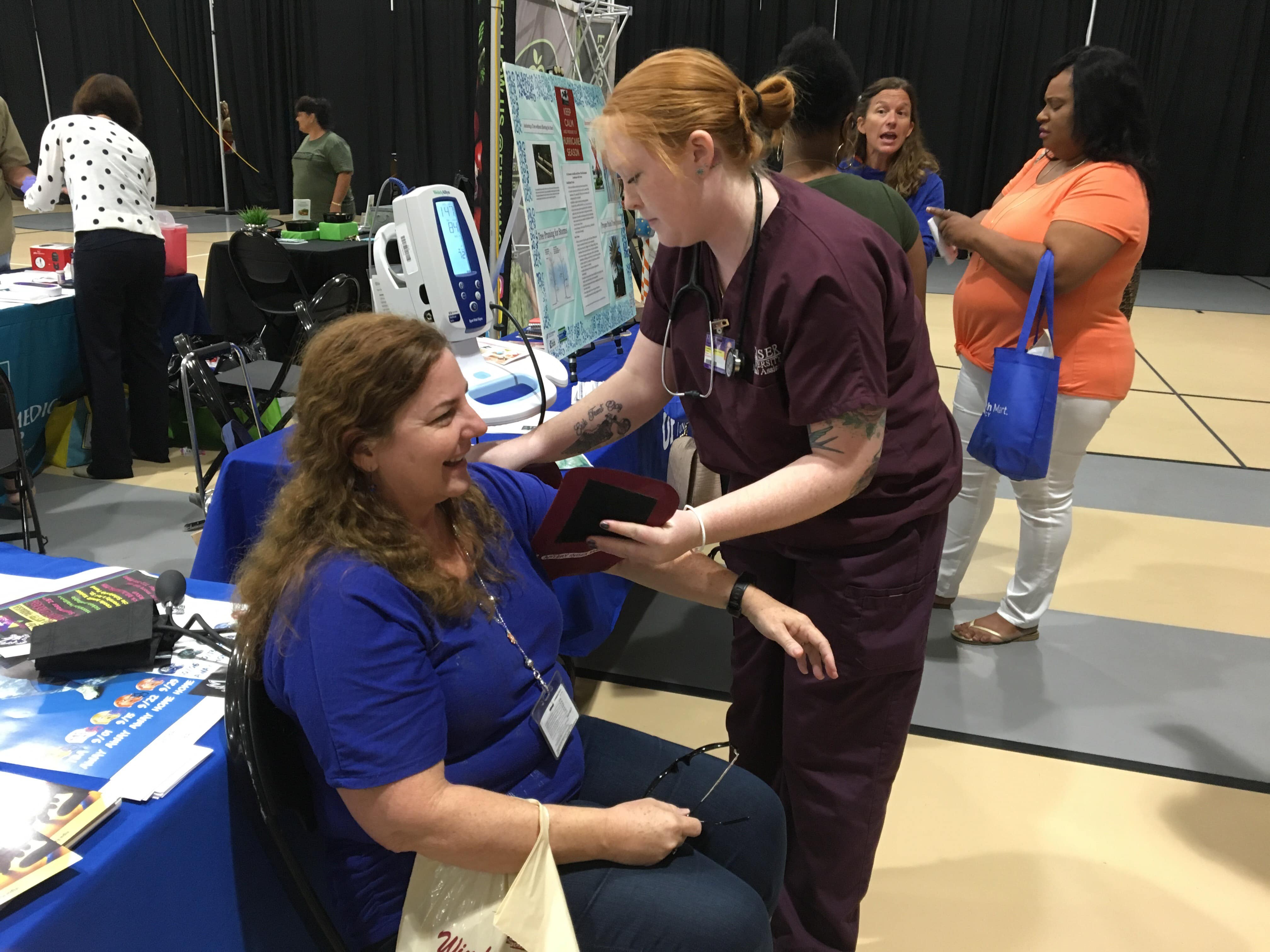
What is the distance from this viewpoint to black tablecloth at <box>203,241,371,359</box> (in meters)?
4.39

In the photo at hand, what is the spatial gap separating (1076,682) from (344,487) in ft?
7.27

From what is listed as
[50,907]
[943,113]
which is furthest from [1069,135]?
[943,113]

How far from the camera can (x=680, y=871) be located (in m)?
1.11

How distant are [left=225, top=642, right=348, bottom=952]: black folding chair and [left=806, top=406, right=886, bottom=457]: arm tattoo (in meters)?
0.71

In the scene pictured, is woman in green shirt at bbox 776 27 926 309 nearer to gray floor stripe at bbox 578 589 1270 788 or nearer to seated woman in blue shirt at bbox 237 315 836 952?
gray floor stripe at bbox 578 589 1270 788

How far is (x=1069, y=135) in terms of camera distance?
2.26 meters

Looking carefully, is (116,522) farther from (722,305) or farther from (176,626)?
(722,305)

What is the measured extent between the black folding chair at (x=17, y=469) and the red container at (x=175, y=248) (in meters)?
1.27

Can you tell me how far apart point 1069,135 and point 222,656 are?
2.20m

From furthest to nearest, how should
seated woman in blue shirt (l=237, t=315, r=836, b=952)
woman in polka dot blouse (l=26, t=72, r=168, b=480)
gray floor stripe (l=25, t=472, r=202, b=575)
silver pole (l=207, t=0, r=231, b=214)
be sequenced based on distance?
silver pole (l=207, t=0, r=231, b=214) → woman in polka dot blouse (l=26, t=72, r=168, b=480) → gray floor stripe (l=25, t=472, r=202, b=575) → seated woman in blue shirt (l=237, t=315, r=836, b=952)

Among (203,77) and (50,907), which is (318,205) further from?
(203,77)

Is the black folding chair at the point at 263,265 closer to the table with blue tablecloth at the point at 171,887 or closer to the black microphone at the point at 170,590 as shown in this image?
the black microphone at the point at 170,590

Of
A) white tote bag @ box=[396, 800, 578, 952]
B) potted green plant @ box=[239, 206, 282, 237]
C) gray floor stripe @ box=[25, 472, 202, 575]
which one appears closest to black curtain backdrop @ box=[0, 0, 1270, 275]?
potted green plant @ box=[239, 206, 282, 237]

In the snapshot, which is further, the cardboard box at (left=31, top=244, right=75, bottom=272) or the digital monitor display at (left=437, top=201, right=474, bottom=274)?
the cardboard box at (left=31, top=244, right=75, bottom=272)
